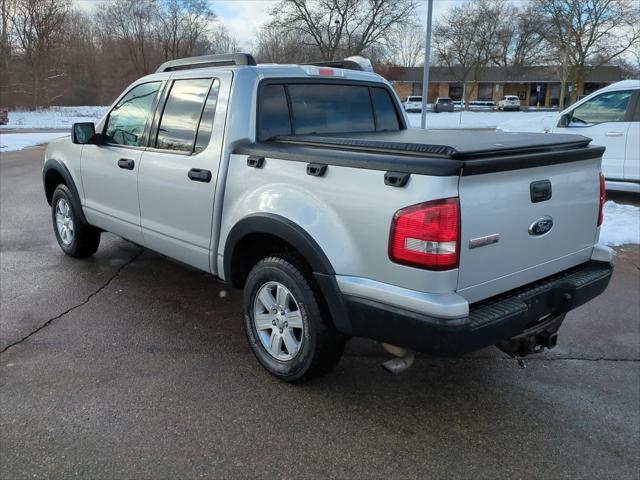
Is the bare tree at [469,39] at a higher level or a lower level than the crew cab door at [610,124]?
higher

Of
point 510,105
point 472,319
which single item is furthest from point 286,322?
point 510,105

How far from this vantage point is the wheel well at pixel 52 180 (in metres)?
5.81

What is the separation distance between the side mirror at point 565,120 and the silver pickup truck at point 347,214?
6105mm

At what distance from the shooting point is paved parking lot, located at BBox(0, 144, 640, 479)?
2.63 metres

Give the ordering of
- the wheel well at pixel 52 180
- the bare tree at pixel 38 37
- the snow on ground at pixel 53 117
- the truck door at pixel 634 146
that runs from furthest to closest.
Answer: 1. the bare tree at pixel 38 37
2. the snow on ground at pixel 53 117
3. the truck door at pixel 634 146
4. the wheel well at pixel 52 180

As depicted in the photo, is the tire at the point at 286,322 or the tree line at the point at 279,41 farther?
the tree line at the point at 279,41

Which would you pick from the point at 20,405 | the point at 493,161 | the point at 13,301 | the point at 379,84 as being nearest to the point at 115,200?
the point at 13,301

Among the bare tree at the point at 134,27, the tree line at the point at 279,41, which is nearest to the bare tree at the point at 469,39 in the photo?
the tree line at the point at 279,41

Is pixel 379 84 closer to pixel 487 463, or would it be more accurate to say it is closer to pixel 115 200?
pixel 115 200

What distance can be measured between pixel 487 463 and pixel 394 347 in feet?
2.34

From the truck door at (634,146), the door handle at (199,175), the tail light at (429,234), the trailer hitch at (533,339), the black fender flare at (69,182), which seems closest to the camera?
the tail light at (429,234)

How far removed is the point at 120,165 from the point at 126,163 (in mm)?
107

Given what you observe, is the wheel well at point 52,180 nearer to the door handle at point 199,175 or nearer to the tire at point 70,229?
the tire at point 70,229

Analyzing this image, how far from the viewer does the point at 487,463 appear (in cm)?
264
